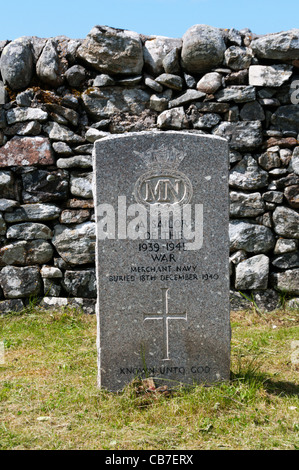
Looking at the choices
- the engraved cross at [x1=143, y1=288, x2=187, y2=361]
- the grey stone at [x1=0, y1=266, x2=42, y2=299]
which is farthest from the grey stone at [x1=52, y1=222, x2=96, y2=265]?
the engraved cross at [x1=143, y1=288, x2=187, y2=361]

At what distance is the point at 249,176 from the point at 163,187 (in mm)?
2084

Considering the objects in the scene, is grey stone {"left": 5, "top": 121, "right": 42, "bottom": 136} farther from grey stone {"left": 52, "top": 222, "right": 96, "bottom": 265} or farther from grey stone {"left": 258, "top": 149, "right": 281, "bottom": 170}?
grey stone {"left": 258, "top": 149, "right": 281, "bottom": 170}

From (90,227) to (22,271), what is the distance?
848 millimetres

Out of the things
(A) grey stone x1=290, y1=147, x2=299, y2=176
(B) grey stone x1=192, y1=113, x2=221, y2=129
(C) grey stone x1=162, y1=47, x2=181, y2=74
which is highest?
(C) grey stone x1=162, y1=47, x2=181, y2=74

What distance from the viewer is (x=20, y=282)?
4820mm

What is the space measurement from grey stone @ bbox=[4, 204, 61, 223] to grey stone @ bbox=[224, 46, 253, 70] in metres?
2.40

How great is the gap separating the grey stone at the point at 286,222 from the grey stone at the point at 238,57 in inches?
61.8

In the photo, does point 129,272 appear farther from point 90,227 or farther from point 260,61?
point 260,61

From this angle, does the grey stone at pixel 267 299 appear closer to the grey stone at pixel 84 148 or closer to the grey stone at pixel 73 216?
the grey stone at pixel 73 216

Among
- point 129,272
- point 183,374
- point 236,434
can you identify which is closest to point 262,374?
point 183,374

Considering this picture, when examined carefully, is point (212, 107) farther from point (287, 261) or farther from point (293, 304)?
point (293, 304)

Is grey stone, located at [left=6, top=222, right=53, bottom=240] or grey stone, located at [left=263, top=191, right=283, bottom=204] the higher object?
grey stone, located at [left=263, top=191, right=283, bottom=204]

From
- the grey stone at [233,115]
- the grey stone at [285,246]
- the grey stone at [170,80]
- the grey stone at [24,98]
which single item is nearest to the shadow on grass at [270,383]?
the grey stone at [285,246]

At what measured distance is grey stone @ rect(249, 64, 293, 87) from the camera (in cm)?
486
